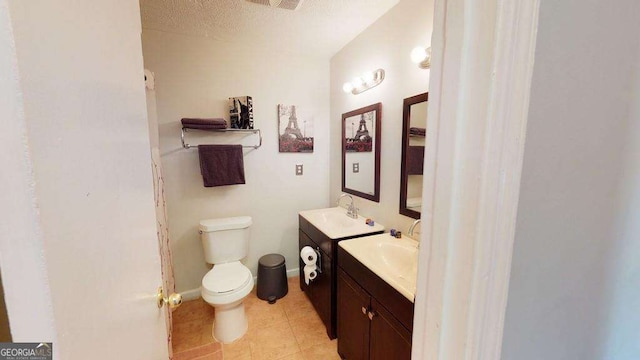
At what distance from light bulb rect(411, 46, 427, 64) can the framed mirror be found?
16.7 inches

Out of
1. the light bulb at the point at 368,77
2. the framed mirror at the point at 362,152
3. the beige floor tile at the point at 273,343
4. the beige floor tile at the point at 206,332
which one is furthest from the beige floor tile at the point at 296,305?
the light bulb at the point at 368,77

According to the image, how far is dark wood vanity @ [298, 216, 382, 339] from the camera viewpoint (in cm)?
167

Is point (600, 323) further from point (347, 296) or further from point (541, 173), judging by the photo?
point (347, 296)

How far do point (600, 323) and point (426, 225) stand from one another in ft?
1.74

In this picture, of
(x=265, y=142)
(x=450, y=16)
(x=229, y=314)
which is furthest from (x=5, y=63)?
(x=265, y=142)

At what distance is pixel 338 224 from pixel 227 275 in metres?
0.95

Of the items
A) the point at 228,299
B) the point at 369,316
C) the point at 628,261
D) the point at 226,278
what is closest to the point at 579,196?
the point at 628,261

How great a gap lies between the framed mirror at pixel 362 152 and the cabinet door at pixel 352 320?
72 cm

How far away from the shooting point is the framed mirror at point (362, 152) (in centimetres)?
188

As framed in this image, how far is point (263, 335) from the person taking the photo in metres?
1.82

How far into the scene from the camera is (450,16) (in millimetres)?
416

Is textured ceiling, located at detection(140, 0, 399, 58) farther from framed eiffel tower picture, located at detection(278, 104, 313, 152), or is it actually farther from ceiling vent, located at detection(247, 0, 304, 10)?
framed eiffel tower picture, located at detection(278, 104, 313, 152)

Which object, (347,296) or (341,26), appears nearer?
(347,296)

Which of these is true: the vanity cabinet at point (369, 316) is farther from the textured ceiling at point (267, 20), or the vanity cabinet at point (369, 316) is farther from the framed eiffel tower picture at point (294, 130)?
the textured ceiling at point (267, 20)
